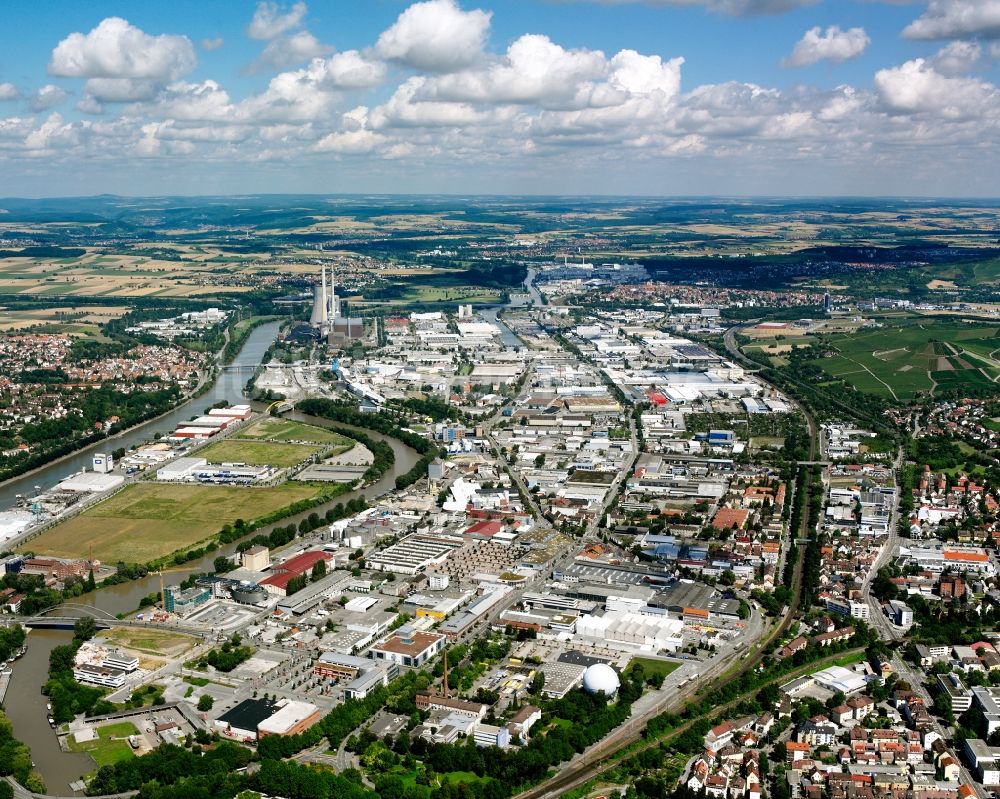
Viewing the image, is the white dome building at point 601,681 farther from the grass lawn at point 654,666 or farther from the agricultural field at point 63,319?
the agricultural field at point 63,319

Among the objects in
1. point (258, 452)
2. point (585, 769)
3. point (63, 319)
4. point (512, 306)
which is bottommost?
point (585, 769)

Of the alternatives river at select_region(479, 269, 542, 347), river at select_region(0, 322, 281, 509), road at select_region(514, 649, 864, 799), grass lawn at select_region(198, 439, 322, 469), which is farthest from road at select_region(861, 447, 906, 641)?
river at select_region(479, 269, 542, 347)

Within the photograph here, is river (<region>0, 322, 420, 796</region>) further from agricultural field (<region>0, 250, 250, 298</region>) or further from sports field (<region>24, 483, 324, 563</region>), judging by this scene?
agricultural field (<region>0, 250, 250, 298</region>)

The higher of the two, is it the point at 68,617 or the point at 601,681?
the point at 601,681

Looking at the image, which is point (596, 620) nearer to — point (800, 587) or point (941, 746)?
point (800, 587)

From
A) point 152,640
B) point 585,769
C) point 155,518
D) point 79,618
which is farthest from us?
point 155,518

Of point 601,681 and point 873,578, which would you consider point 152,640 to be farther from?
point 873,578

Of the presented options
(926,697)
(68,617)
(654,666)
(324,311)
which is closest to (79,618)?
(68,617)

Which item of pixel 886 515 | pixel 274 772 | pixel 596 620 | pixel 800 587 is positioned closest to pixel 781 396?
pixel 886 515
